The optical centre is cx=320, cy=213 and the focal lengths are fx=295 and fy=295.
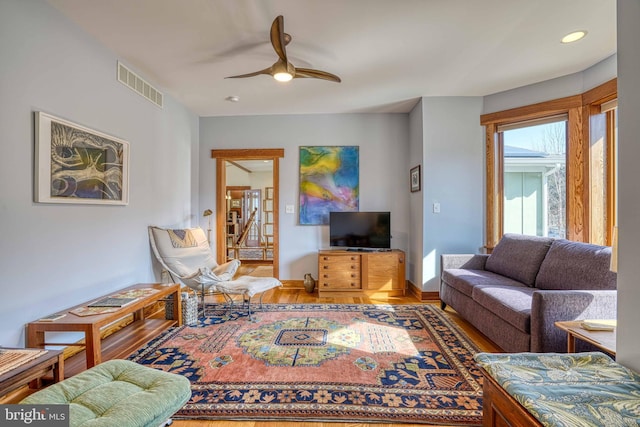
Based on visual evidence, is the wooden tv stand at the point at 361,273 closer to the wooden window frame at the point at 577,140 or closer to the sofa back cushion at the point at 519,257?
the sofa back cushion at the point at 519,257

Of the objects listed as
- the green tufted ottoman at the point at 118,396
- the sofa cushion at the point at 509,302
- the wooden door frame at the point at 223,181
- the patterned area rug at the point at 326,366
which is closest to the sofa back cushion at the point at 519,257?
the sofa cushion at the point at 509,302

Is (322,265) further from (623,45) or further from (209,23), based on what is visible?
(623,45)

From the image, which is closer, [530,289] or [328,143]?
[530,289]

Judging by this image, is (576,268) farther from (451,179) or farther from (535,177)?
(451,179)

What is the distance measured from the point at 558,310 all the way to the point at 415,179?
2.49m

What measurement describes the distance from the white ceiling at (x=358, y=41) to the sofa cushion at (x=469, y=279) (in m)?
2.13

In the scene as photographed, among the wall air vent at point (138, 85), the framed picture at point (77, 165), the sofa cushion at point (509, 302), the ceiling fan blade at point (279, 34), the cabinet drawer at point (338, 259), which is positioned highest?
the wall air vent at point (138, 85)

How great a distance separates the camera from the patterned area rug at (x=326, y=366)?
169 centimetres

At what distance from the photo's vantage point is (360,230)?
4238mm

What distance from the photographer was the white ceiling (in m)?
2.11

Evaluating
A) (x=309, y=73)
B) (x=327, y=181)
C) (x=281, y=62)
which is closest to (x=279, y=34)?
(x=281, y=62)

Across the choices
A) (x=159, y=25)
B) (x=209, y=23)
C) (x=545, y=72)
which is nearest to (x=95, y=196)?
(x=159, y=25)

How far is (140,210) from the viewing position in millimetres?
3160

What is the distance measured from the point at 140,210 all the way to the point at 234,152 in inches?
68.5
